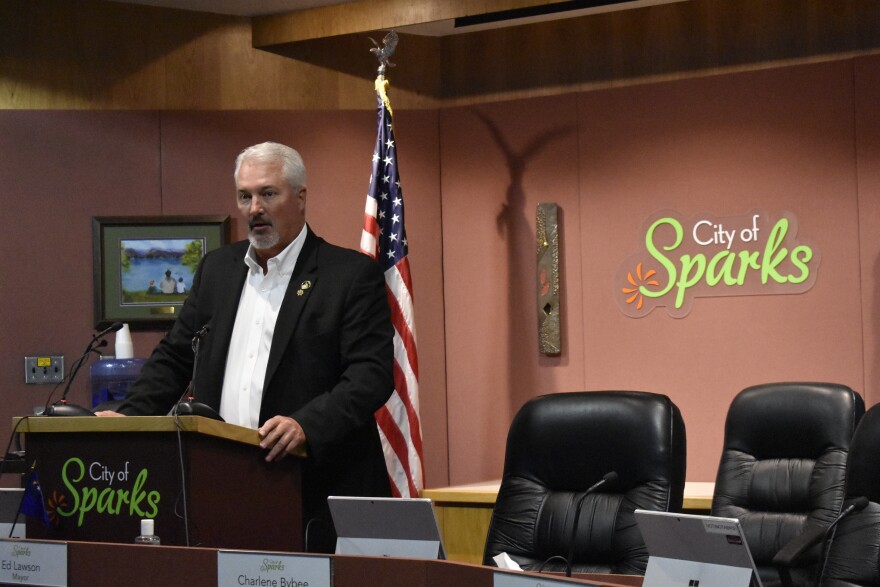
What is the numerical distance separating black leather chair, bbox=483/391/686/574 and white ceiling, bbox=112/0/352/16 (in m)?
2.84

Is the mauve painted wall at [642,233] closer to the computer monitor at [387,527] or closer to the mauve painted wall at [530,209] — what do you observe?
the mauve painted wall at [530,209]

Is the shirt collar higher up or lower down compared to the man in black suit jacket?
higher up

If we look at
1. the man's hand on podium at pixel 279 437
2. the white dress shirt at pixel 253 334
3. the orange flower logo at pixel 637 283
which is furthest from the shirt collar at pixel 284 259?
the orange flower logo at pixel 637 283

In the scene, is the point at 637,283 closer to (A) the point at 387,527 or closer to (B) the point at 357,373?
(B) the point at 357,373

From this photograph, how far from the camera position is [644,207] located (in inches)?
205

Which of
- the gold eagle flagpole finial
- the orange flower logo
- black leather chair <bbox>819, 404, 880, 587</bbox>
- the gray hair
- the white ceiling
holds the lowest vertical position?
black leather chair <bbox>819, 404, 880, 587</bbox>

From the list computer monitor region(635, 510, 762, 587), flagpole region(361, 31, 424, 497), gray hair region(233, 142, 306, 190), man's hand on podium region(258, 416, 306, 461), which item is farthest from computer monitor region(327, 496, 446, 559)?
flagpole region(361, 31, 424, 497)

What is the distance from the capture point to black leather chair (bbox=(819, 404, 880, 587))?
8.45 feet

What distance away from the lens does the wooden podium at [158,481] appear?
2180 mm

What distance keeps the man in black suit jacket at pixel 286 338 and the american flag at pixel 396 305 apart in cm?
190

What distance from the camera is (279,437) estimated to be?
90.5 inches

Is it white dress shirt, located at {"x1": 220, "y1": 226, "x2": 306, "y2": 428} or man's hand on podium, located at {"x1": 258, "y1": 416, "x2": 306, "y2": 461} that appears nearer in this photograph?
man's hand on podium, located at {"x1": 258, "y1": 416, "x2": 306, "y2": 461}

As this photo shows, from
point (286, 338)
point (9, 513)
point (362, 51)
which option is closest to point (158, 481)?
point (9, 513)

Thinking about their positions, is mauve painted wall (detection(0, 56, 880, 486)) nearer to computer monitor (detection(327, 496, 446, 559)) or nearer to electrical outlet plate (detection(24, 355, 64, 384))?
electrical outlet plate (detection(24, 355, 64, 384))
